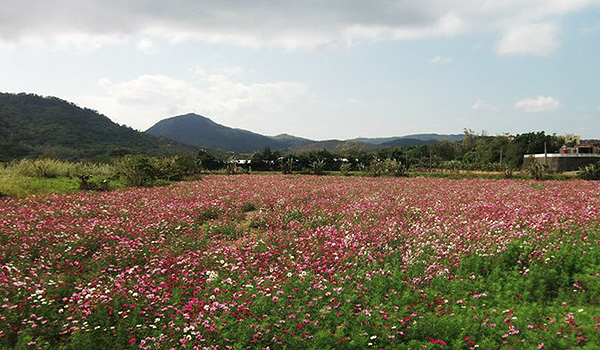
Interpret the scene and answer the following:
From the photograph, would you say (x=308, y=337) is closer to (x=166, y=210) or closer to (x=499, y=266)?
(x=499, y=266)

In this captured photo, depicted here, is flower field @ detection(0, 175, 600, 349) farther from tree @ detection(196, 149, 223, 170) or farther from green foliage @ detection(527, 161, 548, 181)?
tree @ detection(196, 149, 223, 170)

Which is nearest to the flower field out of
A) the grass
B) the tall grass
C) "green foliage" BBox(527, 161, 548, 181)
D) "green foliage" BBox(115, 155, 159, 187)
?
the grass

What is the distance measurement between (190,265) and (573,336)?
6.91 m

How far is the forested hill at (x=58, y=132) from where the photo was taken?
7769 centimetres

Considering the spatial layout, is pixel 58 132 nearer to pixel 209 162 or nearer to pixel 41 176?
pixel 209 162

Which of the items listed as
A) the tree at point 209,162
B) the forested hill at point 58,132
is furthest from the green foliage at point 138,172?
the forested hill at point 58,132

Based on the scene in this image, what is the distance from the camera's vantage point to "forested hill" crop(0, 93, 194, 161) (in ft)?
255

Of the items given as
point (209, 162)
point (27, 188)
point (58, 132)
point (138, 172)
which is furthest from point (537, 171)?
point (58, 132)

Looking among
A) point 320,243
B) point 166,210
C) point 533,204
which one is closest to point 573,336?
point 320,243

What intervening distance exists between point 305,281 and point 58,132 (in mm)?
116720

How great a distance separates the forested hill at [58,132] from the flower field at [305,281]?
72551mm

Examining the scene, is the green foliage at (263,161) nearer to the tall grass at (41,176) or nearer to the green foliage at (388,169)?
the green foliage at (388,169)

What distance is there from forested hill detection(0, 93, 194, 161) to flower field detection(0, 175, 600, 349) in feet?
238

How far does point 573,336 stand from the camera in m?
4.64
